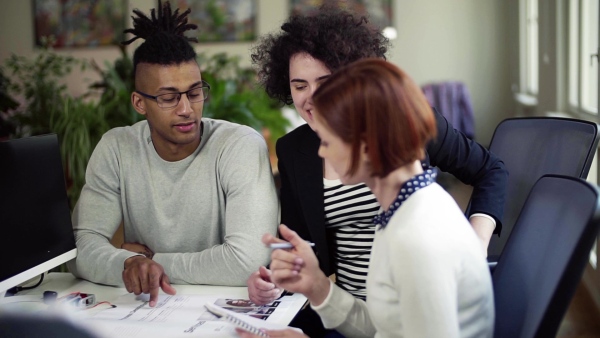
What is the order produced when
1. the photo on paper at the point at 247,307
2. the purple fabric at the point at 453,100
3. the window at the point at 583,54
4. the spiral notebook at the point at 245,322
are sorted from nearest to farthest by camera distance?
the spiral notebook at the point at 245,322, the photo on paper at the point at 247,307, the window at the point at 583,54, the purple fabric at the point at 453,100

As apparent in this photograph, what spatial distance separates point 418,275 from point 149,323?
0.68m

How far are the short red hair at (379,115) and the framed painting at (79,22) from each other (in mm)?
8036

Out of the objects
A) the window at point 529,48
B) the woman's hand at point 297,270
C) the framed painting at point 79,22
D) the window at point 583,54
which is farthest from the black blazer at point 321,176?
the framed painting at point 79,22

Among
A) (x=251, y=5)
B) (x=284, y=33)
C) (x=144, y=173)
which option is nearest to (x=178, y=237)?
(x=144, y=173)

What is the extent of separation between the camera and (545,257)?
47.4 inches

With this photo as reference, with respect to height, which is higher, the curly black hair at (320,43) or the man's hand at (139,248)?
the curly black hair at (320,43)

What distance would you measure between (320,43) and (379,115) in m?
0.77

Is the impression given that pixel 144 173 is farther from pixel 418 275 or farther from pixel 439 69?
pixel 439 69

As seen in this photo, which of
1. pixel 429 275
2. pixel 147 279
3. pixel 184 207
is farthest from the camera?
pixel 184 207

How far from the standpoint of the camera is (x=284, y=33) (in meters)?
2.03

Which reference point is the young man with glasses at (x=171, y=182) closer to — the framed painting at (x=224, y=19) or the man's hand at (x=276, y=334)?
the man's hand at (x=276, y=334)

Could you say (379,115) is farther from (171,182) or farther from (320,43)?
(171,182)

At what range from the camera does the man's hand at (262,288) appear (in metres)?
1.60

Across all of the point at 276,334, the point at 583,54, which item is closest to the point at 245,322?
the point at 276,334
